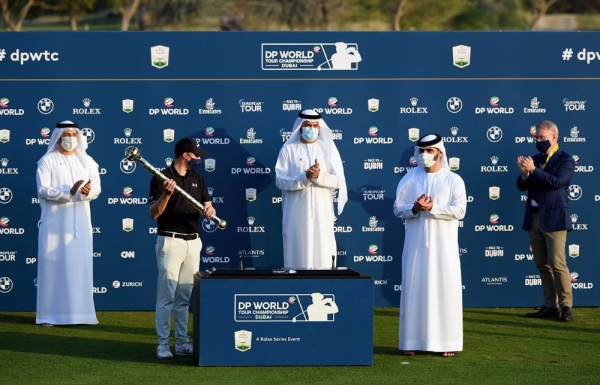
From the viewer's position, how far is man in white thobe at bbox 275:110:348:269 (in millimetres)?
14656

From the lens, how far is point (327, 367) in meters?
11.5

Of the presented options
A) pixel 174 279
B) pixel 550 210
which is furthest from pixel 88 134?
pixel 550 210

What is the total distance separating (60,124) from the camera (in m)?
14.3

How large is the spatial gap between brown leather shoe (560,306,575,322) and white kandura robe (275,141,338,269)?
3.01 metres

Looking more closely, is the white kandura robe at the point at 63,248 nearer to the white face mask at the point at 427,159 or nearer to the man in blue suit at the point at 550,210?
the white face mask at the point at 427,159

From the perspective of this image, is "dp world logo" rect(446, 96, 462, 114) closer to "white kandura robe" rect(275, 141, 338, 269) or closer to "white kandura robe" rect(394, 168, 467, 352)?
"white kandura robe" rect(275, 141, 338, 269)

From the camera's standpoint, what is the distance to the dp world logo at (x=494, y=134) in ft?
52.3

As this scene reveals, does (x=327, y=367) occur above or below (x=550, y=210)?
below

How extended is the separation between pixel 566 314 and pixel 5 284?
7348 millimetres

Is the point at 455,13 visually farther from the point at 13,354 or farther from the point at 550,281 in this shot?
the point at 13,354

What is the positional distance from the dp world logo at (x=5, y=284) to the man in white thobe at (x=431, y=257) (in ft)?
18.8

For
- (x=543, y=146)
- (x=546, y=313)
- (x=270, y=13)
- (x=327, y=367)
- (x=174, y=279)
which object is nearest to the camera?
(x=327, y=367)

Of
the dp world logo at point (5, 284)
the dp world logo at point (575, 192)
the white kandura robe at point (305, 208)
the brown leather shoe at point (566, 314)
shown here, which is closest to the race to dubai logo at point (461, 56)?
the dp world logo at point (575, 192)

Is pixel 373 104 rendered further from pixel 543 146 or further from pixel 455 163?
pixel 543 146
